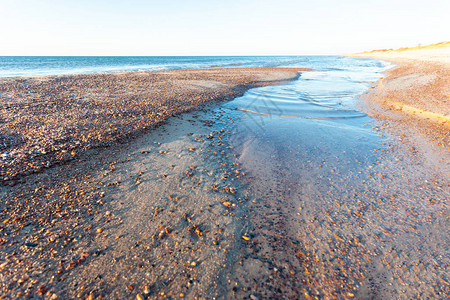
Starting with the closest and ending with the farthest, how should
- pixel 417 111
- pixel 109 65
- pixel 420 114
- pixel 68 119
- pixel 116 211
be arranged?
pixel 116 211, pixel 68 119, pixel 420 114, pixel 417 111, pixel 109 65

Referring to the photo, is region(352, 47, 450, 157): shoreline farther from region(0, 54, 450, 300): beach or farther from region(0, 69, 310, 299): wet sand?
region(0, 69, 310, 299): wet sand

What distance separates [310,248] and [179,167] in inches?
171

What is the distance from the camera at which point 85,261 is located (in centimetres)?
359

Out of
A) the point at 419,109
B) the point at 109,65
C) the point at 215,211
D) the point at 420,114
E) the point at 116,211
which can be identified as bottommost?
the point at 215,211

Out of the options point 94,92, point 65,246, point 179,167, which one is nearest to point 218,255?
point 65,246

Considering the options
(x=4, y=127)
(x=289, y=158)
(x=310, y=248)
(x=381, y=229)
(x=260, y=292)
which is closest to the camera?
(x=260, y=292)

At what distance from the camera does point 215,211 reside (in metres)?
5.00

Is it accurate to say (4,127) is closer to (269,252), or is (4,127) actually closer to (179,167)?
(179,167)

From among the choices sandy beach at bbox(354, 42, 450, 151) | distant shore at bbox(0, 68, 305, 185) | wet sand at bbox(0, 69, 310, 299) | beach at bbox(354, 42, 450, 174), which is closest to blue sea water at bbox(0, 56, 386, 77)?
distant shore at bbox(0, 68, 305, 185)

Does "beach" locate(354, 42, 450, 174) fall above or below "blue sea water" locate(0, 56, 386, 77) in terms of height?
below

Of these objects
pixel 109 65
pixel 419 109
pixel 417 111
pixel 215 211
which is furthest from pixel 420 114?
pixel 109 65

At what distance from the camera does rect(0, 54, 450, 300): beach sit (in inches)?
135

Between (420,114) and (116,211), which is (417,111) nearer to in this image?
(420,114)

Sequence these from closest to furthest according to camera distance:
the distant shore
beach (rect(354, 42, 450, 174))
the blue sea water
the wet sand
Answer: the wet sand < the distant shore < beach (rect(354, 42, 450, 174)) < the blue sea water
